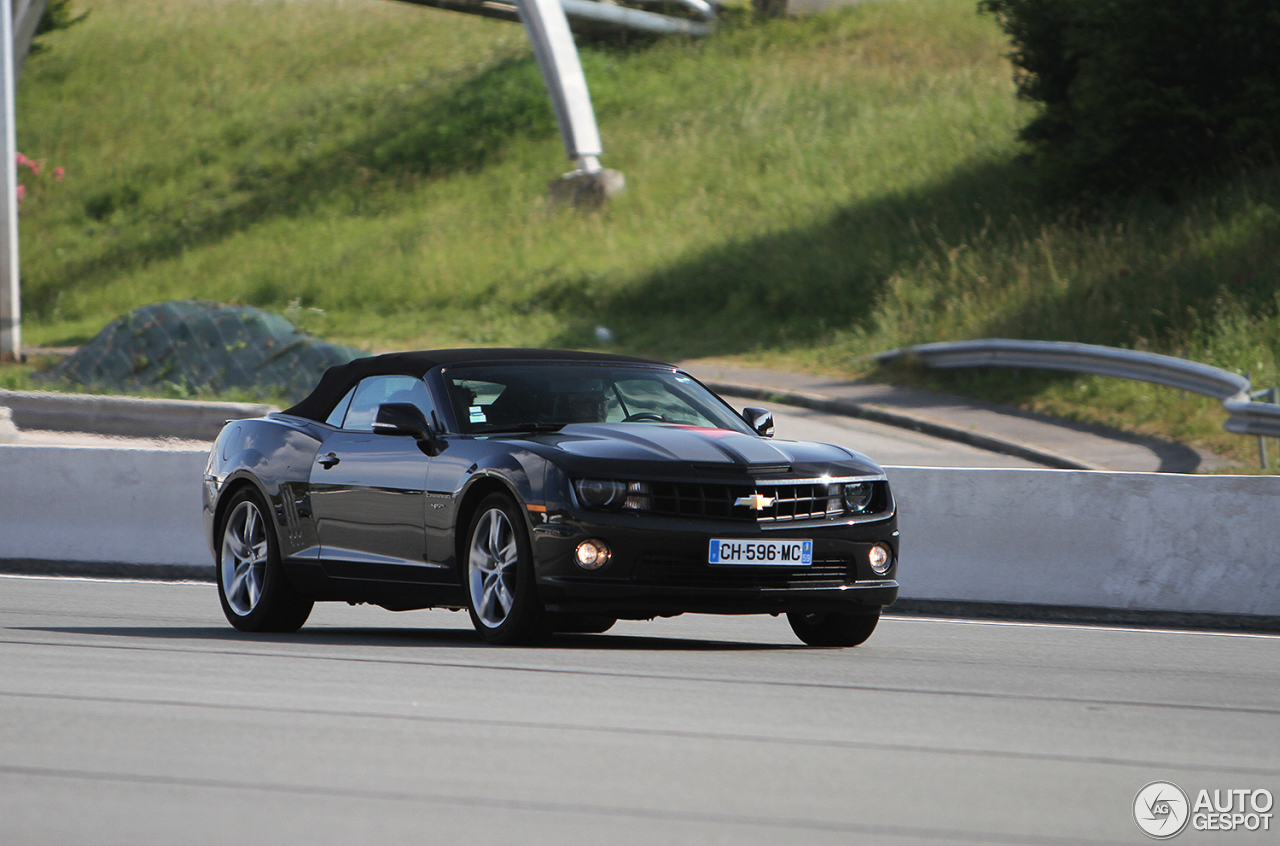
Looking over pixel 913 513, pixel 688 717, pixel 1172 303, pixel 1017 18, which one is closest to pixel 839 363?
pixel 1172 303

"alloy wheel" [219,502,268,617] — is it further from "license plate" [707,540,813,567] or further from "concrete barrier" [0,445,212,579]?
"concrete barrier" [0,445,212,579]

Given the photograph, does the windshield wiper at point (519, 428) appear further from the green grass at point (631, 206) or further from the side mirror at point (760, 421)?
the green grass at point (631, 206)

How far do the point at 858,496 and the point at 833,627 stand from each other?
85cm

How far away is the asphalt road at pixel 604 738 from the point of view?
460 centimetres

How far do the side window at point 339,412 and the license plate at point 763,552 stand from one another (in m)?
2.44

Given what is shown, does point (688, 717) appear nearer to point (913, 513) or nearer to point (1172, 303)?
point (913, 513)

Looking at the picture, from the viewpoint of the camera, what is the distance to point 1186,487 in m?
10.9

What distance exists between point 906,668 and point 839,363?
18551 millimetres

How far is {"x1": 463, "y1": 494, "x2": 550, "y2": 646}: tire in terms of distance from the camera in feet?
26.1

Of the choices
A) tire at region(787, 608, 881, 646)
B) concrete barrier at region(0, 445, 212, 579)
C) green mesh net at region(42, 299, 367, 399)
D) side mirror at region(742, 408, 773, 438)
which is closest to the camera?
tire at region(787, 608, 881, 646)

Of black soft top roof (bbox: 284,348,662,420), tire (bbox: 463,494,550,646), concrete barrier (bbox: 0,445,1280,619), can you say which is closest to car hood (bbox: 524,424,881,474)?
tire (bbox: 463,494,550,646)

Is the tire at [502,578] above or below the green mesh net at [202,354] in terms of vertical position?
below

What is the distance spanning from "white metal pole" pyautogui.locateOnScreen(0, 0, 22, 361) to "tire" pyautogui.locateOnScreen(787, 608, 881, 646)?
2060cm

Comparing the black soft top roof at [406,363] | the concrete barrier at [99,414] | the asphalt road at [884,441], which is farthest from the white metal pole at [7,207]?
the black soft top roof at [406,363]
